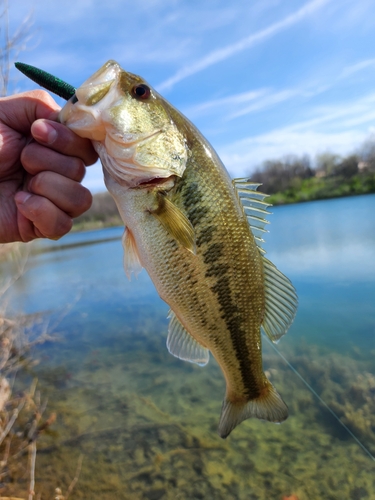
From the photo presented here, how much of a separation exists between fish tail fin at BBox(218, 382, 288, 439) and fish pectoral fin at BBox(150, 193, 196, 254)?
1083mm

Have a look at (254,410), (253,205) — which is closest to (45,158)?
(253,205)

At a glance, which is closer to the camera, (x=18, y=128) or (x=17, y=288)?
(x=18, y=128)

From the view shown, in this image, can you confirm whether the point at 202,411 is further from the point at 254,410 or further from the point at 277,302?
the point at 277,302

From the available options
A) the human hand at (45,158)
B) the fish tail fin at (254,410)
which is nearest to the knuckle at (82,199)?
the human hand at (45,158)

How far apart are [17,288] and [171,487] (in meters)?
16.0

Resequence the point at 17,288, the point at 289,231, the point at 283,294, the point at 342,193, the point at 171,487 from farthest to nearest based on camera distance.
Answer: the point at 342,193 → the point at 289,231 → the point at 17,288 → the point at 171,487 → the point at 283,294

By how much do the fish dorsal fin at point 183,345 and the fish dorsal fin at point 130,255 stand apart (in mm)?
376

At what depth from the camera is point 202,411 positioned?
23.7 feet

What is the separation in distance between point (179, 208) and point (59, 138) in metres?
0.75

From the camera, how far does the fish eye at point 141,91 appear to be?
1860 millimetres

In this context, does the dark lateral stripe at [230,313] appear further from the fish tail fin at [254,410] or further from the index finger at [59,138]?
the index finger at [59,138]

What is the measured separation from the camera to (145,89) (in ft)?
6.18

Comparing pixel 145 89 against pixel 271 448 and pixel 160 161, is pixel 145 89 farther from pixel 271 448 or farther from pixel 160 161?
pixel 271 448

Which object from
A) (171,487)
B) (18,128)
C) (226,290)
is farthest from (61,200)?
(171,487)
